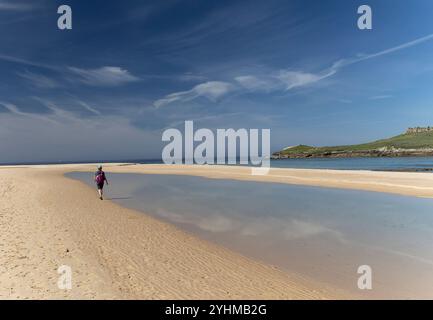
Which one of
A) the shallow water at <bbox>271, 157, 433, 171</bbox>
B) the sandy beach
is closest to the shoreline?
the sandy beach

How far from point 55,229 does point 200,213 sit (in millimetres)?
7514

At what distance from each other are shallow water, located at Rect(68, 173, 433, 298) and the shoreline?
3.36 ft

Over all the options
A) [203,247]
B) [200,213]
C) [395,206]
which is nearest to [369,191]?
[395,206]

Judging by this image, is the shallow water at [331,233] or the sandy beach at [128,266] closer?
the sandy beach at [128,266]

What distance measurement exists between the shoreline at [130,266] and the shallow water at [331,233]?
1.02 metres

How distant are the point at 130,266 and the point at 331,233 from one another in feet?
27.5

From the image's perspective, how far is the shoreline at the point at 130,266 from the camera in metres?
6.88

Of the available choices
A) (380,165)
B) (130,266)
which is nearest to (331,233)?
(130,266)

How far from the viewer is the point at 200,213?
56.4 ft

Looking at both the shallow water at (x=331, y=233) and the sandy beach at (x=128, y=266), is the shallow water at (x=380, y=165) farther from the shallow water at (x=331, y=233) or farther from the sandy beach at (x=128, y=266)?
the sandy beach at (x=128, y=266)

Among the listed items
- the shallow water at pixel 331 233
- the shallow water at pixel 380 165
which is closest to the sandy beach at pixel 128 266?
the shallow water at pixel 331 233

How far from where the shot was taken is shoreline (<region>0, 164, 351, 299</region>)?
22.6 feet

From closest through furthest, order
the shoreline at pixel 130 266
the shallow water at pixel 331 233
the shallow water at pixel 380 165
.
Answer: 1. the shoreline at pixel 130 266
2. the shallow water at pixel 331 233
3. the shallow water at pixel 380 165
